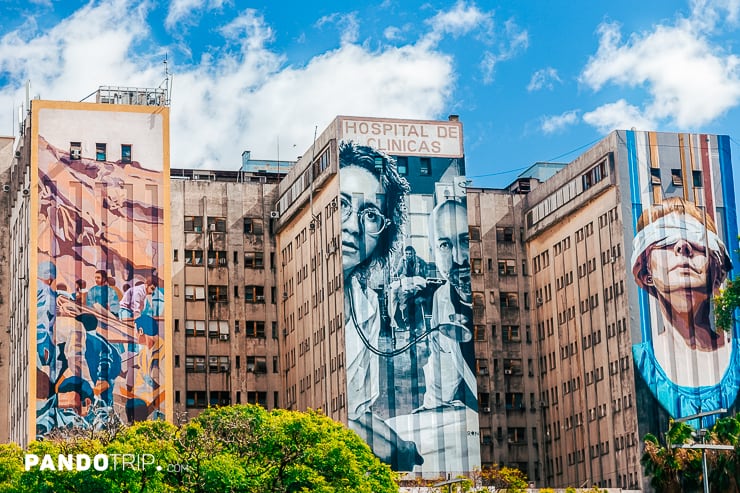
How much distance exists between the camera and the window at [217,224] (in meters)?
142

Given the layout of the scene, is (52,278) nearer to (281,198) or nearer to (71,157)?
(71,157)

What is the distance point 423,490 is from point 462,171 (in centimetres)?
2790

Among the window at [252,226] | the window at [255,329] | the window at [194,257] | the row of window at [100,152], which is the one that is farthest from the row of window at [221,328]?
the row of window at [100,152]

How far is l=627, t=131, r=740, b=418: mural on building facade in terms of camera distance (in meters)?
122

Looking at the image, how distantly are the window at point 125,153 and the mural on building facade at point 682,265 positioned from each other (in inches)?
1635

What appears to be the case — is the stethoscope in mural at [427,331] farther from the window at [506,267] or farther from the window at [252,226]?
the window at [252,226]

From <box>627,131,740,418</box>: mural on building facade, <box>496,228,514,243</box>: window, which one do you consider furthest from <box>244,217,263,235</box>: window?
<box>627,131,740,418</box>: mural on building facade

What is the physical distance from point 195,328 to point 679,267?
45.0 m

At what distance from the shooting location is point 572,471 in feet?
432

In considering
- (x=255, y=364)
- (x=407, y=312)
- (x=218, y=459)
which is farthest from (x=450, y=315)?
(x=218, y=459)

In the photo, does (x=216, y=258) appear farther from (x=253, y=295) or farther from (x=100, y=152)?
(x=100, y=152)

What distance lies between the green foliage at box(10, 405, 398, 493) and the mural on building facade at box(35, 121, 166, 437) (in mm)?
28643

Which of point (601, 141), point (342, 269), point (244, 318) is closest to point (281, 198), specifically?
point (244, 318)

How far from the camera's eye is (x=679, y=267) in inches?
4894
